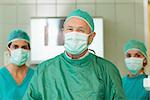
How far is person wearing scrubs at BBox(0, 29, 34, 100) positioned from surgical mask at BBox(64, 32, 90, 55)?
768 mm

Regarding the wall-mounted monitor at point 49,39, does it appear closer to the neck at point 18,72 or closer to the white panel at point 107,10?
the white panel at point 107,10

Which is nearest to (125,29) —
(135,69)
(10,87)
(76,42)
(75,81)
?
(135,69)

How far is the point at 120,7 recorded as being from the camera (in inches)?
138

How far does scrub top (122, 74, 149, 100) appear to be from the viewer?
253 centimetres

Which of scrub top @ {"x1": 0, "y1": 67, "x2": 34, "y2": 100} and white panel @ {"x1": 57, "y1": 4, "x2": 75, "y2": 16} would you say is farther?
white panel @ {"x1": 57, "y1": 4, "x2": 75, "y2": 16}

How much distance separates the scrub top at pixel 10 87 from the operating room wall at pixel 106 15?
112 cm

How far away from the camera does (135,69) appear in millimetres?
Answer: 2656

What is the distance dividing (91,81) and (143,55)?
1138 millimetres

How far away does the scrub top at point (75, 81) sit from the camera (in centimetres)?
162

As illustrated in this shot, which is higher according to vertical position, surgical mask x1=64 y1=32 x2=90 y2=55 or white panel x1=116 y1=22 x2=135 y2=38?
white panel x1=116 y1=22 x2=135 y2=38

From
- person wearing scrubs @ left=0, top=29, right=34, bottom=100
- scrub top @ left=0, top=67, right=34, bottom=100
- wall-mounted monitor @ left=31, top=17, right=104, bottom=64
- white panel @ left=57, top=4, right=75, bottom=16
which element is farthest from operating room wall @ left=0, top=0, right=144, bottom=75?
scrub top @ left=0, top=67, right=34, bottom=100

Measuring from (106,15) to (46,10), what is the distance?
657 millimetres

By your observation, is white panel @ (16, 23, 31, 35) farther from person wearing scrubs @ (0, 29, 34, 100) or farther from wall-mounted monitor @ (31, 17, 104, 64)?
person wearing scrubs @ (0, 29, 34, 100)

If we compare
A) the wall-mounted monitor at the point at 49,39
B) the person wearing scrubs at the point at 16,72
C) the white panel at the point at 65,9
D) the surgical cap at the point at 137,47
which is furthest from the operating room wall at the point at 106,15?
the person wearing scrubs at the point at 16,72
